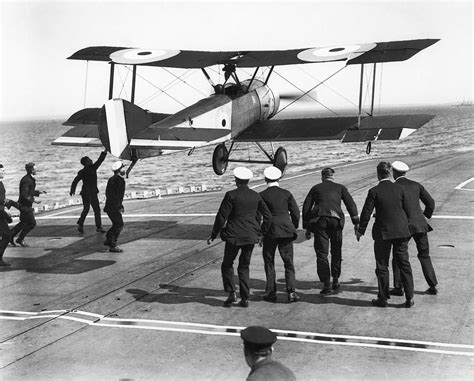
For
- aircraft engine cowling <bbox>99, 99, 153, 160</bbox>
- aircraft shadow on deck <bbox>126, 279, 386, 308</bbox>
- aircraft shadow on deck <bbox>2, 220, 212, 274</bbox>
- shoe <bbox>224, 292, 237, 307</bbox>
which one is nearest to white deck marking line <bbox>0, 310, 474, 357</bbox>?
shoe <bbox>224, 292, 237, 307</bbox>

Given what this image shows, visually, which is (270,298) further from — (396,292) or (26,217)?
(26,217)

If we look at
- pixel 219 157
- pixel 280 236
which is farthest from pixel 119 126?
pixel 219 157

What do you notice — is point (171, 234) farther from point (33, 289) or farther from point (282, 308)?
point (282, 308)

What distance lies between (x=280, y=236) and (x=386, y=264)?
164 cm

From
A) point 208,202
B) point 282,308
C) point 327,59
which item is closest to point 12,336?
point 282,308

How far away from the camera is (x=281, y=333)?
25.2 ft

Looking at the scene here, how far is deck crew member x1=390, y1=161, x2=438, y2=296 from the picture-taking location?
906 centimetres

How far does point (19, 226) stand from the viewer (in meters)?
13.8

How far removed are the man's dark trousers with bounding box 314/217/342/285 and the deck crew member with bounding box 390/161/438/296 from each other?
91cm

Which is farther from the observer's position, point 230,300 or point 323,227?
point 323,227

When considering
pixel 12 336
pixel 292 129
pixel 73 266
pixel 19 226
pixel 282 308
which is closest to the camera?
pixel 12 336

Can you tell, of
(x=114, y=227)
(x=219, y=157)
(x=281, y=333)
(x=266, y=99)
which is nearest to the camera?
(x=281, y=333)

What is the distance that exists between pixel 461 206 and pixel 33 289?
12221 millimetres

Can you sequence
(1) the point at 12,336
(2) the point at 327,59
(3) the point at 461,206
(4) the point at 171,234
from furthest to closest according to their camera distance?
(3) the point at 461,206
(2) the point at 327,59
(4) the point at 171,234
(1) the point at 12,336
